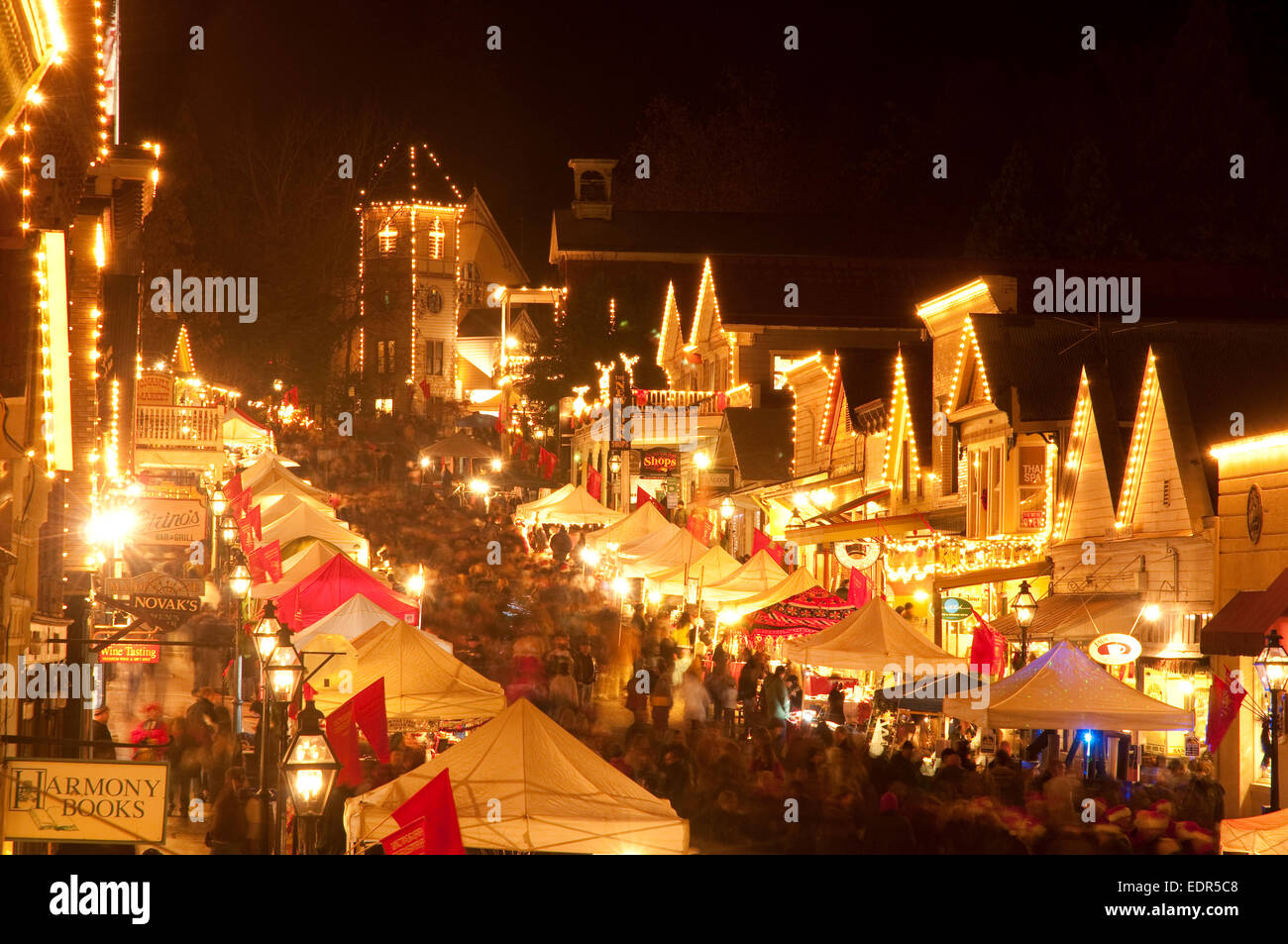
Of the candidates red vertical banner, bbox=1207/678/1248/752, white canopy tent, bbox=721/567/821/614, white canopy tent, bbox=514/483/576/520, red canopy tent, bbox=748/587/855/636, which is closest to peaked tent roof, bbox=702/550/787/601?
white canopy tent, bbox=721/567/821/614

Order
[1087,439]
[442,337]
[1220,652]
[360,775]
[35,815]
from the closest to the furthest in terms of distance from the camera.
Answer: [35,815] < [360,775] < [1220,652] < [1087,439] < [442,337]

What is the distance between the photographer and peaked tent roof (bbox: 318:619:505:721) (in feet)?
60.2

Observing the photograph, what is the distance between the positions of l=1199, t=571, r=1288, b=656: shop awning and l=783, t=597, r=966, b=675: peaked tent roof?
126 inches

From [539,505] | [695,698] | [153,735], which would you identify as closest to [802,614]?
[695,698]

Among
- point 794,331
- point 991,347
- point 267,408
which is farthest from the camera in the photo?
point 267,408

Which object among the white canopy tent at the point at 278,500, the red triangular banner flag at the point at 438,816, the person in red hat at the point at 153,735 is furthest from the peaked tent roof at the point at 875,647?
the white canopy tent at the point at 278,500

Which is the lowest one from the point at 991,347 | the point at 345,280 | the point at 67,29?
the point at 991,347

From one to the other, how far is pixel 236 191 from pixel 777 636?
50366mm

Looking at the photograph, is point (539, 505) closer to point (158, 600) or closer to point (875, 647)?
point (875, 647)

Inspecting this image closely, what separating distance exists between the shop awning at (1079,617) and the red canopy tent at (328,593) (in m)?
9.03

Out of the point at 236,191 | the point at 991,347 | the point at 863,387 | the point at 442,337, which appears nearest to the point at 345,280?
the point at 236,191

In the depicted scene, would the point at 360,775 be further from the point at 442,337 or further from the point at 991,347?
the point at 442,337

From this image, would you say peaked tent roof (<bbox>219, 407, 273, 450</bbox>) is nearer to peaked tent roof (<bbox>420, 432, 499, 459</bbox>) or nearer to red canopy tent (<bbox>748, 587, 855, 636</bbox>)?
peaked tent roof (<bbox>420, 432, 499, 459</bbox>)

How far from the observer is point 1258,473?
19.4m
